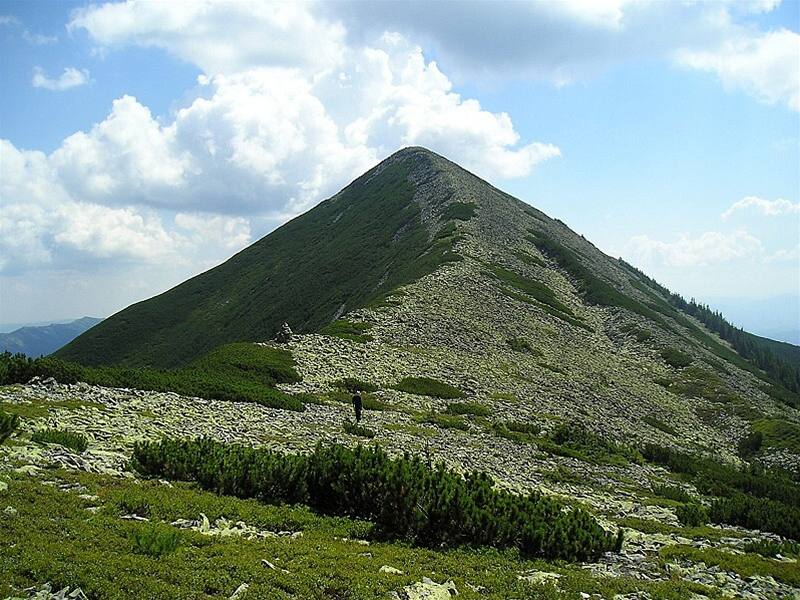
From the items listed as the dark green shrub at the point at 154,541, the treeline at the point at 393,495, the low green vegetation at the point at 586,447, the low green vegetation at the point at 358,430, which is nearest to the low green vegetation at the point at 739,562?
the treeline at the point at 393,495

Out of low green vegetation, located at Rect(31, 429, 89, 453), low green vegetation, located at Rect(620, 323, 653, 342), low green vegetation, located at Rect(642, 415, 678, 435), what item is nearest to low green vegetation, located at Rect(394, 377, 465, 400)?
low green vegetation, located at Rect(642, 415, 678, 435)

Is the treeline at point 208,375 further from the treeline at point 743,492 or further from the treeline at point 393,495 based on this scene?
the treeline at point 743,492

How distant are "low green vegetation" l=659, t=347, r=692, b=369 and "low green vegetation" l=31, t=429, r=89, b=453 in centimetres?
6958

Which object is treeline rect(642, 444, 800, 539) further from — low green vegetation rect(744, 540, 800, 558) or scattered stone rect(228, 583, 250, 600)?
scattered stone rect(228, 583, 250, 600)

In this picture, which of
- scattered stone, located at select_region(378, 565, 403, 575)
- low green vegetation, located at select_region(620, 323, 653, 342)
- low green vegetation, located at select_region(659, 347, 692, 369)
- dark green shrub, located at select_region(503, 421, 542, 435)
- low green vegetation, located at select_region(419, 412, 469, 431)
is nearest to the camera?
scattered stone, located at select_region(378, 565, 403, 575)

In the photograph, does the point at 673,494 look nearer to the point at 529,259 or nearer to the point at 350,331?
the point at 350,331

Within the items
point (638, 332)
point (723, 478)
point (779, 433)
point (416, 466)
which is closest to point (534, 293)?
point (638, 332)

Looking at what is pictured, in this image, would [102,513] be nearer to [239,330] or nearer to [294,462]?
[294,462]

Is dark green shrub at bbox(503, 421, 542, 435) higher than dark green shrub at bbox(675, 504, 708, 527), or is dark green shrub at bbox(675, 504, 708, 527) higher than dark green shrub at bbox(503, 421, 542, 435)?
dark green shrub at bbox(503, 421, 542, 435)

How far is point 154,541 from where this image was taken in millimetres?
11633

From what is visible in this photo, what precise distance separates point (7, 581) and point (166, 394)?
21216mm

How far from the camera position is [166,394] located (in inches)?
1176

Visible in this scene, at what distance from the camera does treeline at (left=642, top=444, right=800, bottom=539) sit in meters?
23.6

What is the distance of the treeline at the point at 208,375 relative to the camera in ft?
91.3
